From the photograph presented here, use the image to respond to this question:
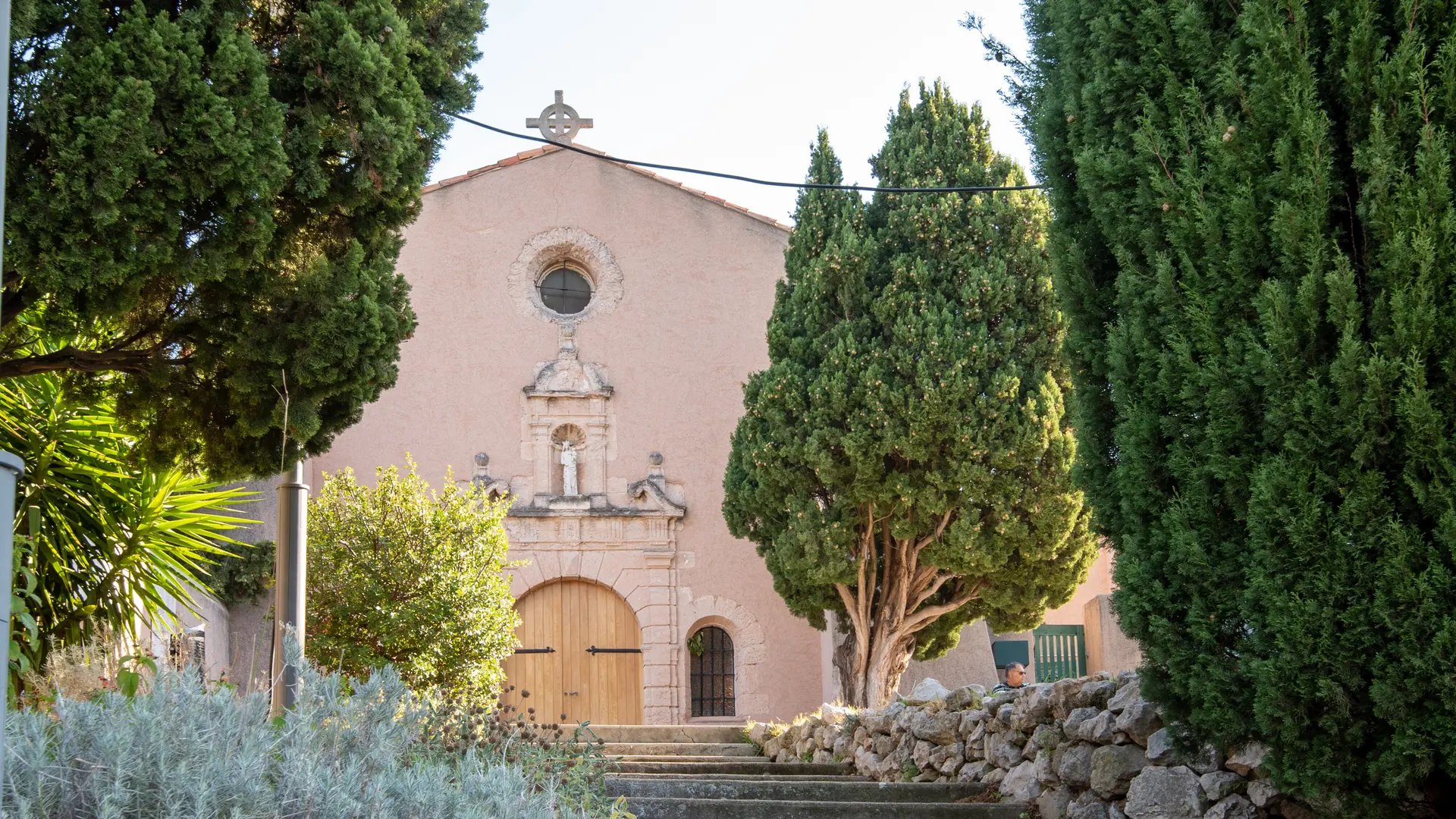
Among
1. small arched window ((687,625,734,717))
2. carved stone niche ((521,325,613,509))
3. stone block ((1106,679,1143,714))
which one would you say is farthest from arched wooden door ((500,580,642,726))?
stone block ((1106,679,1143,714))

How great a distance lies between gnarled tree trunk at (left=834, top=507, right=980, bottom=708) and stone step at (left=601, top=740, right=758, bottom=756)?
153cm

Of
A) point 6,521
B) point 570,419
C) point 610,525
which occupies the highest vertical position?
point 570,419

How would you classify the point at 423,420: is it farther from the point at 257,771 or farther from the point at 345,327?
the point at 257,771

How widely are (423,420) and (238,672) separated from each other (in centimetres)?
319

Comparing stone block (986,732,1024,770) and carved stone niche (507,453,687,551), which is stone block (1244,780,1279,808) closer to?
Result: stone block (986,732,1024,770)

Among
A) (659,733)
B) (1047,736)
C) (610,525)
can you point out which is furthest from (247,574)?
(1047,736)

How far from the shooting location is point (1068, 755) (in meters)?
5.91

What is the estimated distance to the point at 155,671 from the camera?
10.0 ft

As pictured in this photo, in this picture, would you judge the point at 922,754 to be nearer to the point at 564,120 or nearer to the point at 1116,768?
the point at 1116,768

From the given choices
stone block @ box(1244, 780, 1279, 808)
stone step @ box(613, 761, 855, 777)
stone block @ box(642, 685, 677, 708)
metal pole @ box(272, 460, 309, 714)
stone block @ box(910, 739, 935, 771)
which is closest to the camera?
stone block @ box(1244, 780, 1279, 808)

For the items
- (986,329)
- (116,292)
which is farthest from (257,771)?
(986,329)

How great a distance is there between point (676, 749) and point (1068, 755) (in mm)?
4666

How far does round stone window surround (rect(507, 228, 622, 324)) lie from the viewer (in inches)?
571

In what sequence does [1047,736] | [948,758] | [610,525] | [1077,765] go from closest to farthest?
[1077,765], [1047,736], [948,758], [610,525]
